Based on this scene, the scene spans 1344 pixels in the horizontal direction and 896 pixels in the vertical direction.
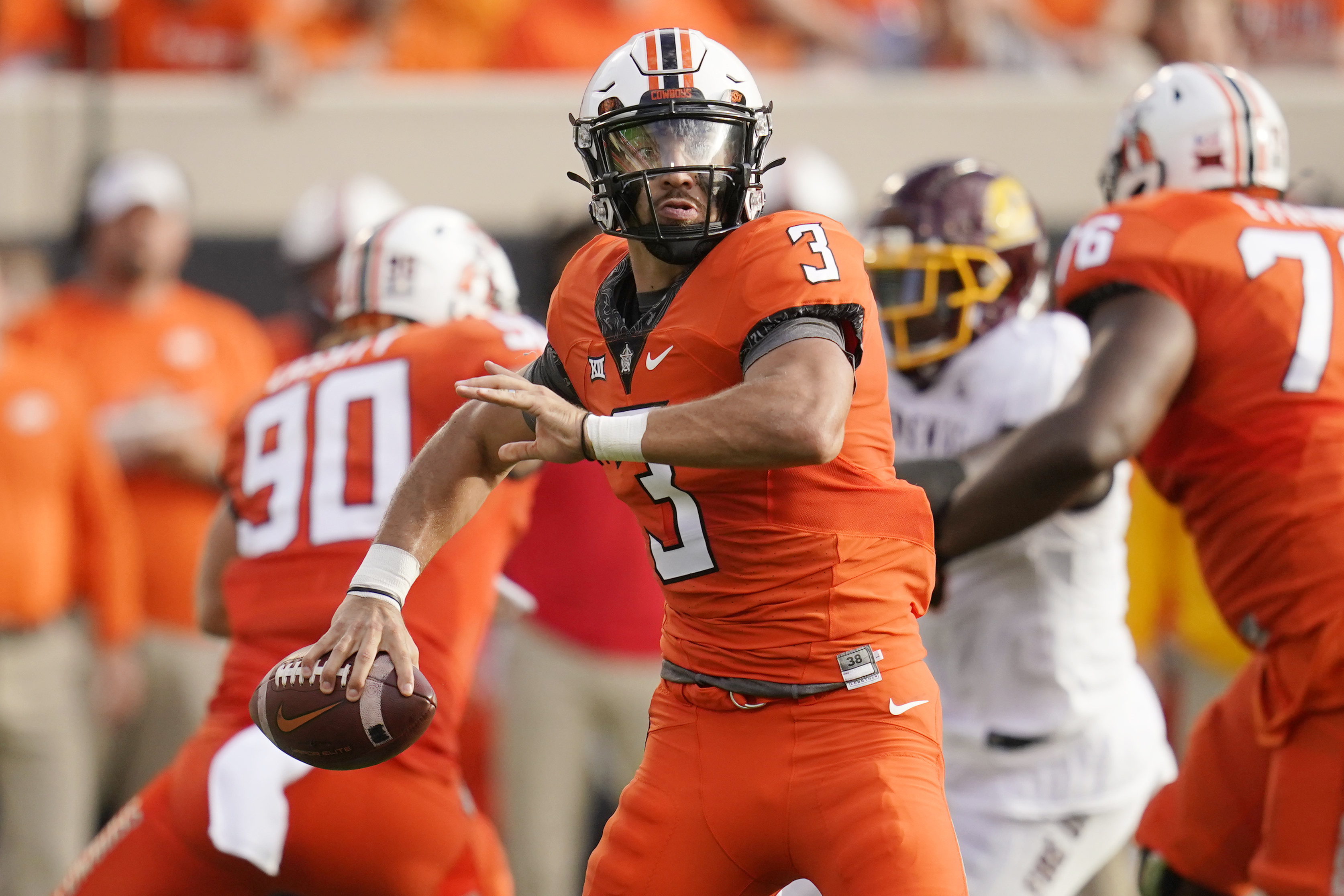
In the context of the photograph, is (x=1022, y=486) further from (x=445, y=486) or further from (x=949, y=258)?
(x=445, y=486)

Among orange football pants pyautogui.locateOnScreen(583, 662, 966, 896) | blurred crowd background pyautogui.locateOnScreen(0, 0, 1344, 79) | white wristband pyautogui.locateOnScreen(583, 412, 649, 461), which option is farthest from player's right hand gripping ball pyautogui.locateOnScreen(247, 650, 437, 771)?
blurred crowd background pyautogui.locateOnScreen(0, 0, 1344, 79)

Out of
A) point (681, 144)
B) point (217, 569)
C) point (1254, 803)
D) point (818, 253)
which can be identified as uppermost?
point (681, 144)

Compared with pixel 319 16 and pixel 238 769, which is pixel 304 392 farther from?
pixel 319 16

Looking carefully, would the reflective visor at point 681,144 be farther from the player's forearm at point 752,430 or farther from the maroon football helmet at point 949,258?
the maroon football helmet at point 949,258

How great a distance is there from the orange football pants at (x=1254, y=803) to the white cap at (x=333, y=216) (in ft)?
11.4

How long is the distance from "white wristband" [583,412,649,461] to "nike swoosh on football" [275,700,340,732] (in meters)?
0.62

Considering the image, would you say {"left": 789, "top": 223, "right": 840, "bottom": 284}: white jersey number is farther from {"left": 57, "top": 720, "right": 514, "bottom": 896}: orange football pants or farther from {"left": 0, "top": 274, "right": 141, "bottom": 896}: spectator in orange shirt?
{"left": 0, "top": 274, "right": 141, "bottom": 896}: spectator in orange shirt

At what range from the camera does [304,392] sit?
381 cm

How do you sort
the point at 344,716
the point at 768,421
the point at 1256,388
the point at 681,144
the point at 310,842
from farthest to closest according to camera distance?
the point at 1256,388
the point at 310,842
the point at 681,144
the point at 344,716
the point at 768,421

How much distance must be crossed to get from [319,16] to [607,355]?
5845mm

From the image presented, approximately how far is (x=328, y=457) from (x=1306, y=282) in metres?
2.13

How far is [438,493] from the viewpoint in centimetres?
305

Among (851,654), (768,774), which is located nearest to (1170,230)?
(851,654)

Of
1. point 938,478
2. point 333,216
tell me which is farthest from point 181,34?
point 938,478
